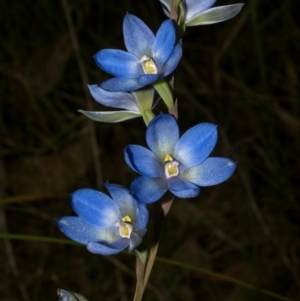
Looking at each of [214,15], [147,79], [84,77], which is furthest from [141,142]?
[147,79]

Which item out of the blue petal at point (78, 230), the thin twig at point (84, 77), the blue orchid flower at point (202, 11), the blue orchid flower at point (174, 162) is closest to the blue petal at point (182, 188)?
the blue orchid flower at point (174, 162)

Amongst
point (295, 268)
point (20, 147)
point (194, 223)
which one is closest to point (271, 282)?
point (295, 268)

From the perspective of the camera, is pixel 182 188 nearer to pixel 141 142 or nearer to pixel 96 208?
pixel 96 208

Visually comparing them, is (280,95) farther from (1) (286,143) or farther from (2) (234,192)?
(2) (234,192)

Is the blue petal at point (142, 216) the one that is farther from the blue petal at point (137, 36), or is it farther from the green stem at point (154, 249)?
the blue petal at point (137, 36)

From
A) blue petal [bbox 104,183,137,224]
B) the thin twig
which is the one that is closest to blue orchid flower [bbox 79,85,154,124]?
blue petal [bbox 104,183,137,224]
